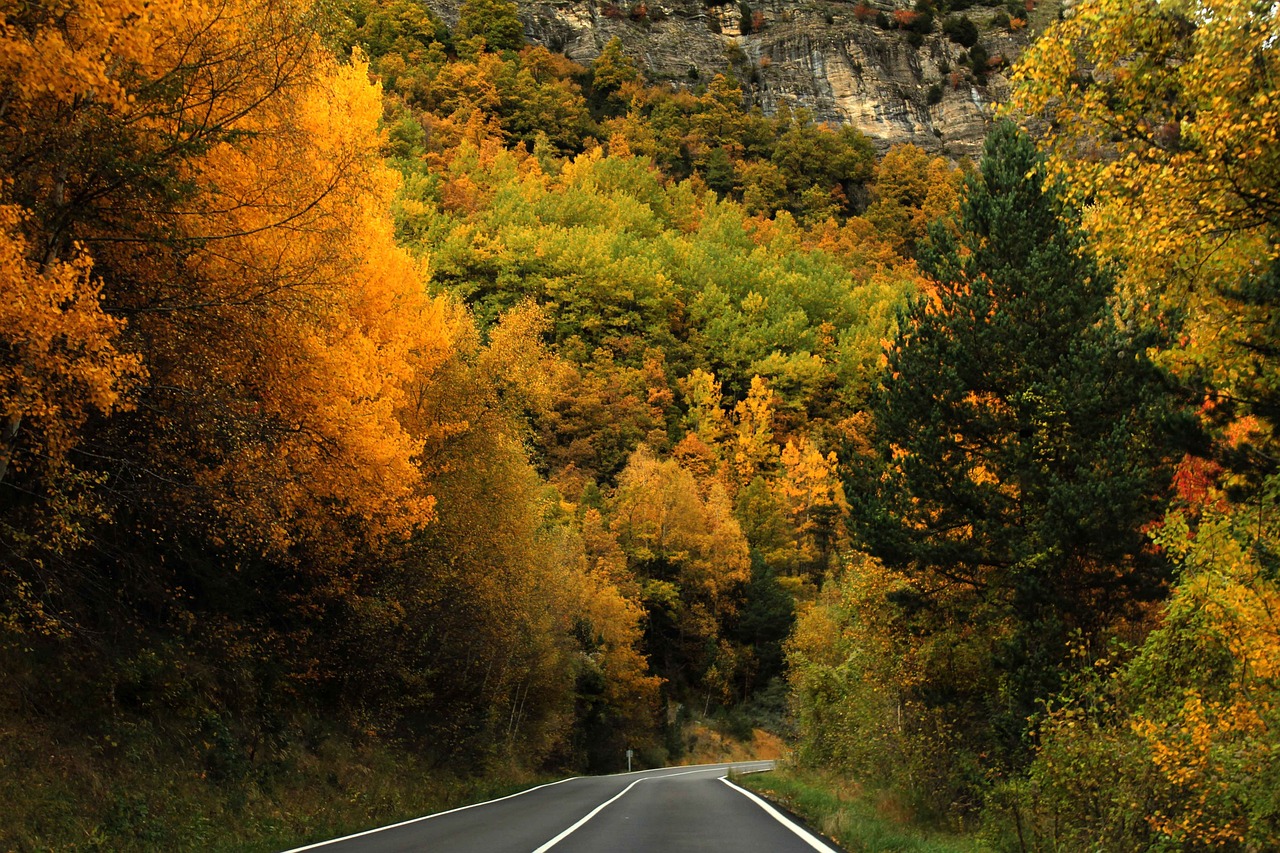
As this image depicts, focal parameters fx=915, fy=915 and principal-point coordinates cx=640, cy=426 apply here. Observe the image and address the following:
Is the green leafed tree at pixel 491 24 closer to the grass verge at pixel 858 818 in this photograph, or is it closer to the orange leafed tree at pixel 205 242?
the orange leafed tree at pixel 205 242

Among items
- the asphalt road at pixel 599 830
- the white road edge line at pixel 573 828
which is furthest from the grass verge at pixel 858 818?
the white road edge line at pixel 573 828

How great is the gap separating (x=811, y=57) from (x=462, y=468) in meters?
139

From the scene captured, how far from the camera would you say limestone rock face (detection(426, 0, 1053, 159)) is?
137 metres

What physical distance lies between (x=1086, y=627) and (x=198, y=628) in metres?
14.1

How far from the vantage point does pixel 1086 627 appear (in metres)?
14.2

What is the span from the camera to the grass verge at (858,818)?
9992 millimetres

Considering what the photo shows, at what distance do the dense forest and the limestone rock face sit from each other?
4850 inches

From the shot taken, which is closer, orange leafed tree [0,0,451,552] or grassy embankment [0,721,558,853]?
orange leafed tree [0,0,451,552]

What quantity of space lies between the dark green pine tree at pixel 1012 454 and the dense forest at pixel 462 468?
77 mm

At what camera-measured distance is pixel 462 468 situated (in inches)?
851

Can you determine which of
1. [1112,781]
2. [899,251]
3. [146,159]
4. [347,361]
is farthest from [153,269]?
[899,251]

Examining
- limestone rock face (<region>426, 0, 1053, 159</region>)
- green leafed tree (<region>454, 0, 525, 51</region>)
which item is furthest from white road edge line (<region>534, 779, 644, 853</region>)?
limestone rock face (<region>426, 0, 1053, 159</region>)

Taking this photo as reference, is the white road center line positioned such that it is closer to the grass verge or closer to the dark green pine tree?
the grass verge

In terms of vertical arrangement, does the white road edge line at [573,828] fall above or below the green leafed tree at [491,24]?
below
